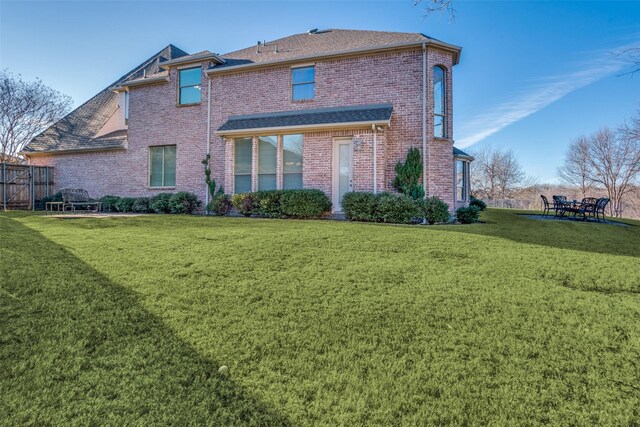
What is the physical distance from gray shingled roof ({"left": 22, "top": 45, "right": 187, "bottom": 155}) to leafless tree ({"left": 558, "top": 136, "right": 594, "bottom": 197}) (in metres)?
40.4

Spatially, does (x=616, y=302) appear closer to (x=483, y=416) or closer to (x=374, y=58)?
(x=483, y=416)

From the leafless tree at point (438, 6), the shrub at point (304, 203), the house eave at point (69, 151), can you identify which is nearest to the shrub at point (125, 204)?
the house eave at point (69, 151)

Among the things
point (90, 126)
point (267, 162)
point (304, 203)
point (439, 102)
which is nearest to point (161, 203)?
point (267, 162)

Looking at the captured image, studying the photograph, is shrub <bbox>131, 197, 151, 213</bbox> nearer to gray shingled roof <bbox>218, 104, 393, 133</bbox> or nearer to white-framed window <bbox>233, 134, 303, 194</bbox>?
white-framed window <bbox>233, 134, 303, 194</bbox>

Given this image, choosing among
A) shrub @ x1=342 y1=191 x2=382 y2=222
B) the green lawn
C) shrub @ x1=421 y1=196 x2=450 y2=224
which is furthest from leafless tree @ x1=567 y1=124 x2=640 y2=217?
the green lawn

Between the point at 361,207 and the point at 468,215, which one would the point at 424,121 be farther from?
the point at 361,207

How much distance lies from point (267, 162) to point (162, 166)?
5787 mm

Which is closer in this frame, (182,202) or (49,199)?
(182,202)

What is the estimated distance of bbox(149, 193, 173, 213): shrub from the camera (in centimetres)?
1434

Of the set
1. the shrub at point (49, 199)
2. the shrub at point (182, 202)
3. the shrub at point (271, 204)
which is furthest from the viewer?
the shrub at point (49, 199)

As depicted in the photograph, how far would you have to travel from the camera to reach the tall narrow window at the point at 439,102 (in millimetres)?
12117

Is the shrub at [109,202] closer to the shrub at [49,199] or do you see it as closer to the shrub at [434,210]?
the shrub at [49,199]

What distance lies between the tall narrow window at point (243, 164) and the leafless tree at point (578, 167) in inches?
1544

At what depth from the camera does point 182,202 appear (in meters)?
13.9
